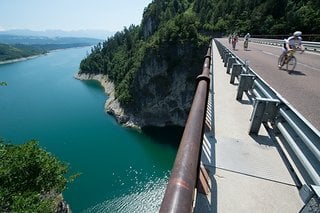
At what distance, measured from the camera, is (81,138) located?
46.2m

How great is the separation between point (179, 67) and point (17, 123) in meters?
42.6

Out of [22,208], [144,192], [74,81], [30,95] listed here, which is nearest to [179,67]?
[144,192]

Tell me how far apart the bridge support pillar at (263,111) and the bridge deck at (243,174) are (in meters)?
0.34

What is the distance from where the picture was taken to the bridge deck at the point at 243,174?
3.00 m

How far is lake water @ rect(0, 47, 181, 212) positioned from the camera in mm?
29406

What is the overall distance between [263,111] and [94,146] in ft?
138

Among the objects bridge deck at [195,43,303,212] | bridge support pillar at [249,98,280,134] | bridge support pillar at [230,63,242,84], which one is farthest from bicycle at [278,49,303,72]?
bridge support pillar at [249,98,280,134]

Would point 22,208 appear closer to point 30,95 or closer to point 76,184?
point 76,184

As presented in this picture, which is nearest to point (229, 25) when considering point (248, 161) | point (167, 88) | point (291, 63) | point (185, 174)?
point (167, 88)

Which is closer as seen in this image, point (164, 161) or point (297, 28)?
point (164, 161)

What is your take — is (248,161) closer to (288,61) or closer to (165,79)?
(288,61)

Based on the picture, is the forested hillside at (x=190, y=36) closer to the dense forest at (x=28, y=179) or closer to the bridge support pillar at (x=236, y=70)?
the bridge support pillar at (x=236, y=70)

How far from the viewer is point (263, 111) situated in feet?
14.7

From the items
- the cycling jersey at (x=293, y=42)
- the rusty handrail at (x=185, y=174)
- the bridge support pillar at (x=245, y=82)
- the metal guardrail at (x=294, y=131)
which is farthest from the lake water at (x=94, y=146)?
the rusty handrail at (x=185, y=174)
